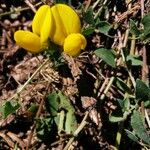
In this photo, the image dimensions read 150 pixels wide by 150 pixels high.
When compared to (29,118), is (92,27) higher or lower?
higher

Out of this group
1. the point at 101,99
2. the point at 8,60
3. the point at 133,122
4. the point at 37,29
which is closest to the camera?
the point at 133,122

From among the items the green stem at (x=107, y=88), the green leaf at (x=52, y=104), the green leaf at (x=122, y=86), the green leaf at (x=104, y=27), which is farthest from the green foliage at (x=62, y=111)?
the green leaf at (x=104, y=27)

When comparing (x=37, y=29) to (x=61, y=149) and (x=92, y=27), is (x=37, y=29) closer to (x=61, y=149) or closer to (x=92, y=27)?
(x=92, y=27)

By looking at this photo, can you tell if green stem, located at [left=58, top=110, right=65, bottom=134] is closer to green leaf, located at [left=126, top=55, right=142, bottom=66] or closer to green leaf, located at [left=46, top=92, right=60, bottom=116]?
green leaf, located at [left=46, top=92, right=60, bottom=116]

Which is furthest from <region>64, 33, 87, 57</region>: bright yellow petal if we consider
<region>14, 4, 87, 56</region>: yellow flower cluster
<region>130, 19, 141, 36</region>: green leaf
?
<region>130, 19, 141, 36</region>: green leaf

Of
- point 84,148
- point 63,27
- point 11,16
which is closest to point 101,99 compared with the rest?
point 84,148

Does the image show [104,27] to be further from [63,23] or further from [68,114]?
[68,114]
